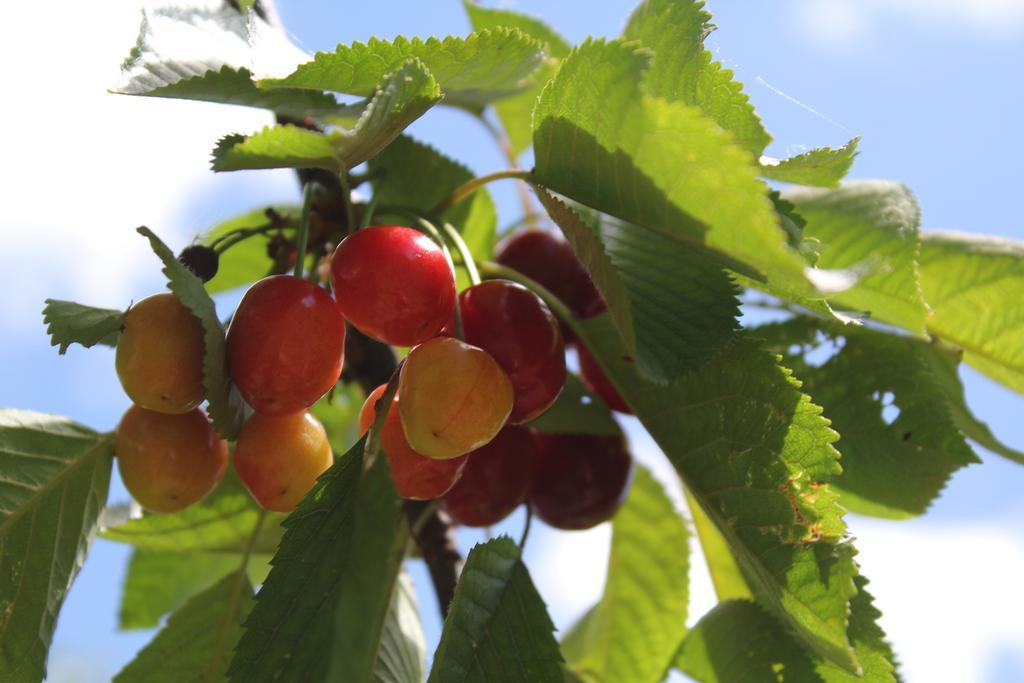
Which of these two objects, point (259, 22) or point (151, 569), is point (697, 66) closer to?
point (259, 22)

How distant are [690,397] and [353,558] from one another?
1.29ft

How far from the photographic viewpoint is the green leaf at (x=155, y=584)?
158 centimetres

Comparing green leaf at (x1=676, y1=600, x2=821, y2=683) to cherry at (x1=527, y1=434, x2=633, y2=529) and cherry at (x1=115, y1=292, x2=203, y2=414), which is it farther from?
cherry at (x1=115, y1=292, x2=203, y2=414)

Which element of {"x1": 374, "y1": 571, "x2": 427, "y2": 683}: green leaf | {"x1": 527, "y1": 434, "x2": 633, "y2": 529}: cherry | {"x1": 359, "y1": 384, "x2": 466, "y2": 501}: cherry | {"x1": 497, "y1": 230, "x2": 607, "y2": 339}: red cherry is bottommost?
{"x1": 374, "y1": 571, "x2": 427, "y2": 683}: green leaf

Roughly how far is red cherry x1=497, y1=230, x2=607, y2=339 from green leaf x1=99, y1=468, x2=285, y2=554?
16.7 inches

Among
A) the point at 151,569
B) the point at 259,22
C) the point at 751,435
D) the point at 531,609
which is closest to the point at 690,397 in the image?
the point at 751,435

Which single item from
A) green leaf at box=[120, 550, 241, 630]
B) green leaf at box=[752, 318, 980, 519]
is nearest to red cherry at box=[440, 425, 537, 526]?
green leaf at box=[752, 318, 980, 519]

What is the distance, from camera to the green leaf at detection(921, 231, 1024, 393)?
1.21m

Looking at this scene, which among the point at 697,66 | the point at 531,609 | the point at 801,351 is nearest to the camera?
the point at 697,66

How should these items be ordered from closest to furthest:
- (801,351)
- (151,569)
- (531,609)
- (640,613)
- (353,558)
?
(353,558)
(531,609)
(801,351)
(640,613)
(151,569)

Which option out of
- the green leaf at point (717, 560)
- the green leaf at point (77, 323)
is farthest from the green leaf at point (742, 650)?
the green leaf at point (77, 323)

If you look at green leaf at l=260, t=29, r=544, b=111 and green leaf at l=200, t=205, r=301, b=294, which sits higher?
green leaf at l=260, t=29, r=544, b=111

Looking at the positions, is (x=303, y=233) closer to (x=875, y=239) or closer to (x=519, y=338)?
(x=519, y=338)

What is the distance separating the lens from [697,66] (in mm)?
821
